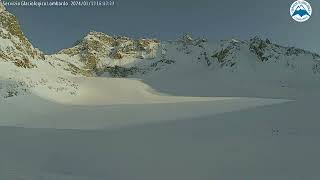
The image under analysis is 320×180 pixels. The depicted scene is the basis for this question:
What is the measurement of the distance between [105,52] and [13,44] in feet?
241

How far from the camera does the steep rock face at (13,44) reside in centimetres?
3130

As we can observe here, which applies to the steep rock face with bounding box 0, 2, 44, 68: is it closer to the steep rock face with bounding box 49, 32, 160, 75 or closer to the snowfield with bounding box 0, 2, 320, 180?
the snowfield with bounding box 0, 2, 320, 180

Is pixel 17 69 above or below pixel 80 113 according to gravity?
below

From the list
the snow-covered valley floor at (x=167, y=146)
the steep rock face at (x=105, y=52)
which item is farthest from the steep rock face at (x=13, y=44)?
the steep rock face at (x=105, y=52)

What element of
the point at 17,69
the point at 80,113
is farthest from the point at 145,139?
the point at 17,69

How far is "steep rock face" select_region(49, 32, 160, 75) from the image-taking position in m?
96.6

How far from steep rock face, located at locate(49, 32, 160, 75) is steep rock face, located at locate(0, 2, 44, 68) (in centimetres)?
5059

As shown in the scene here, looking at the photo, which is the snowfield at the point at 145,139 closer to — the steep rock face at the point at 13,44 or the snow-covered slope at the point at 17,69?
the snow-covered slope at the point at 17,69

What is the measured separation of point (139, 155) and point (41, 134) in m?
4.37

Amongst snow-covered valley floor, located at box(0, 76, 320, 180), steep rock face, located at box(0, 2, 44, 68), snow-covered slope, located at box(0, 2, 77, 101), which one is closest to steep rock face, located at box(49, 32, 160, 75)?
steep rock face, located at box(0, 2, 44, 68)

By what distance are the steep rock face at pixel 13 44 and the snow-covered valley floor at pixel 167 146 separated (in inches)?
666

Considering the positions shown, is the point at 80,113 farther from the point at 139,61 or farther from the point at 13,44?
the point at 139,61

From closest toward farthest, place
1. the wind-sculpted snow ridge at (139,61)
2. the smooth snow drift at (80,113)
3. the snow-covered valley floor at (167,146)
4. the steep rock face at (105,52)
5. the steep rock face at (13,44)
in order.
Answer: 1. the snow-covered valley floor at (167,146)
2. the smooth snow drift at (80,113)
3. the wind-sculpted snow ridge at (139,61)
4. the steep rock face at (13,44)
5. the steep rock face at (105,52)

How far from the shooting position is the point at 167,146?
404 inches
